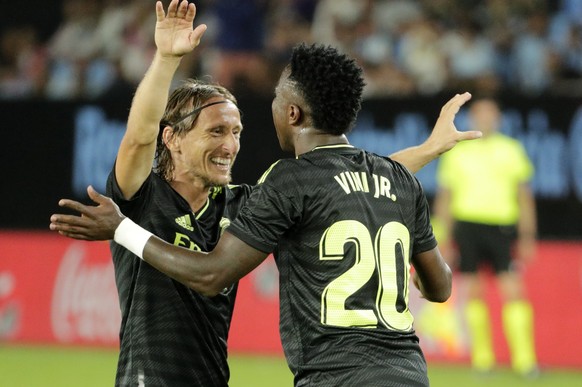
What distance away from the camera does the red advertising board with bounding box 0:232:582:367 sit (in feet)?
34.9

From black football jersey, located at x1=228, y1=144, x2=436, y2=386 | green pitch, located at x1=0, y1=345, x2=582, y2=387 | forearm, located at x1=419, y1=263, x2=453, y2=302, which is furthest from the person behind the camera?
green pitch, located at x1=0, y1=345, x2=582, y2=387

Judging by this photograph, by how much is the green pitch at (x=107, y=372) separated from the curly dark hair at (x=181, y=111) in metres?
5.05

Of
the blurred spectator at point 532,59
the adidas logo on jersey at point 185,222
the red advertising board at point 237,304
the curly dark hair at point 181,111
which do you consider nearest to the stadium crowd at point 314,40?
the blurred spectator at point 532,59

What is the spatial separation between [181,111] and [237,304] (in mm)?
6785

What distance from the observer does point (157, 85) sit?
3.96 metres

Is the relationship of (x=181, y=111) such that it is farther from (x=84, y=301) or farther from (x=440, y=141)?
(x=84, y=301)

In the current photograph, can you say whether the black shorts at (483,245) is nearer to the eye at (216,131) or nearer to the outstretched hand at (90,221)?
the eye at (216,131)

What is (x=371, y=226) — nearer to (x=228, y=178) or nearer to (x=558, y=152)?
(x=228, y=178)

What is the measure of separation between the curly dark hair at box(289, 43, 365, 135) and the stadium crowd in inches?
303

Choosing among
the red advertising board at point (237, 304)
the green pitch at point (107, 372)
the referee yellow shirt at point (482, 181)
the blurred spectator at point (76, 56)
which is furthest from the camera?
the blurred spectator at point (76, 56)

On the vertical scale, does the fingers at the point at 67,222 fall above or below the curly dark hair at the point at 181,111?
below

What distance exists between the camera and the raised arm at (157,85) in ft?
13.0

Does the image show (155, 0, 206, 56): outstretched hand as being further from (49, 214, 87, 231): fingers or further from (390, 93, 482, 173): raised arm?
(390, 93, 482, 173): raised arm

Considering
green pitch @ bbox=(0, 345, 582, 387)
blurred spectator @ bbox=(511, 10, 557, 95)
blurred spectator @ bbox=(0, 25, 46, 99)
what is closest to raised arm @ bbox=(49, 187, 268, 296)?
green pitch @ bbox=(0, 345, 582, 387)
